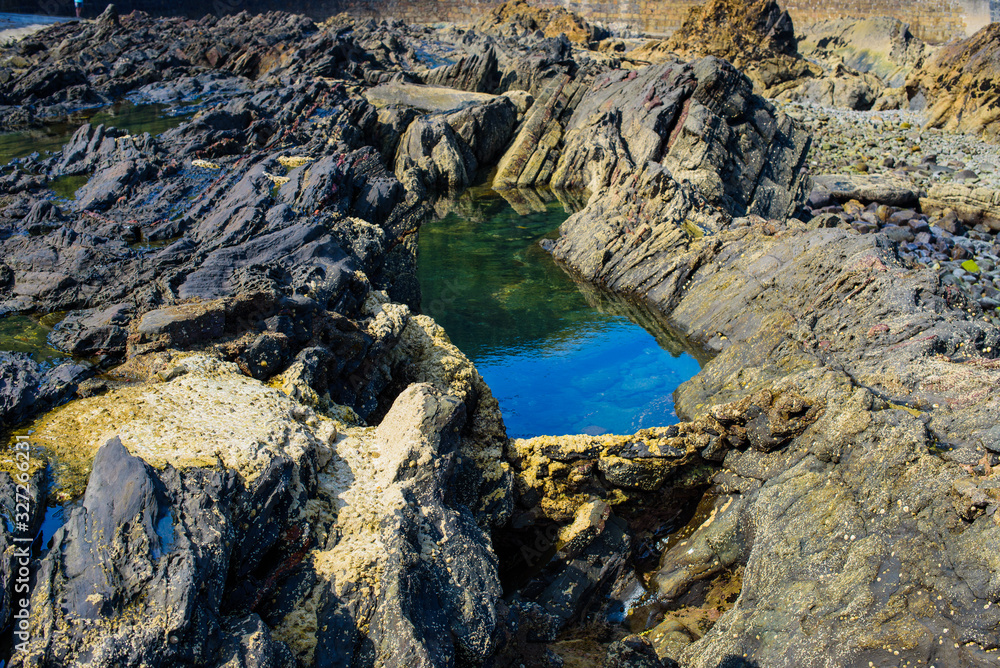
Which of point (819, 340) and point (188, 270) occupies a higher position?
point (188, 270)

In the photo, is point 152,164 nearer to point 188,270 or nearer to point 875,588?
point 188,270

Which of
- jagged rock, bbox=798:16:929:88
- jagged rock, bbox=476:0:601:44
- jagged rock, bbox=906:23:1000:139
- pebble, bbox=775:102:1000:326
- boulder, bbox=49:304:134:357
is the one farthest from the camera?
jagged rock, bbox=476:0:601:44

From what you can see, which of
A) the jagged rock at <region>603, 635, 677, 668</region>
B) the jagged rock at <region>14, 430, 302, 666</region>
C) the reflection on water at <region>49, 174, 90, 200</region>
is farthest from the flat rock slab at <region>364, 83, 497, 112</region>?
the jagged rock at <region>14, 430, 302, 666</region>

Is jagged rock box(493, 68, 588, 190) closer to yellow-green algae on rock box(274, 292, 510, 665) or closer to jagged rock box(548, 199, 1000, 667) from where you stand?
jagged rock box(548, 199, 1000, 667)

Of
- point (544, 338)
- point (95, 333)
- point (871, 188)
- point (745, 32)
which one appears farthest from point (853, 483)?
point (745, 32)

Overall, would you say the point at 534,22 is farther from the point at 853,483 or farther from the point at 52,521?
the point at 52,521

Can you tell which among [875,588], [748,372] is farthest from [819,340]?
[875,588]
